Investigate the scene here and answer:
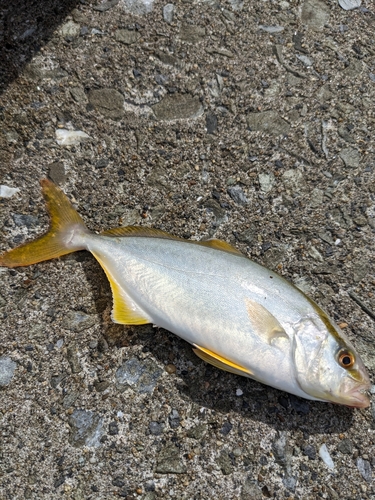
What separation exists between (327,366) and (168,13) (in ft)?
7.33

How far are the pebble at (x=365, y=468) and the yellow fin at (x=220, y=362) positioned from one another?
0.75 meters

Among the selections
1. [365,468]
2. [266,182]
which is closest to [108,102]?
[266,182]

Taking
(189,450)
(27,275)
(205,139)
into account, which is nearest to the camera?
(189,450)

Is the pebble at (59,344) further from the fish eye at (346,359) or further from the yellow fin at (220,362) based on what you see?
the fish eye at (346,359)

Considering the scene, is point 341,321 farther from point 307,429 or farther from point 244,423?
point 244,423

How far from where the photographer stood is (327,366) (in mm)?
2154

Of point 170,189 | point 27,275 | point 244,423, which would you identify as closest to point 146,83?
point 170,189

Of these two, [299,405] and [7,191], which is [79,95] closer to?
[7,191]

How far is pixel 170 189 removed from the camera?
104 inches

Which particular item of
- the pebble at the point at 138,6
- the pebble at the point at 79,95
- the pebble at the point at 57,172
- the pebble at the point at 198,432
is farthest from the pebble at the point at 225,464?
the pebble at the point at 138,6

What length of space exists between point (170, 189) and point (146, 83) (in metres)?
0.67

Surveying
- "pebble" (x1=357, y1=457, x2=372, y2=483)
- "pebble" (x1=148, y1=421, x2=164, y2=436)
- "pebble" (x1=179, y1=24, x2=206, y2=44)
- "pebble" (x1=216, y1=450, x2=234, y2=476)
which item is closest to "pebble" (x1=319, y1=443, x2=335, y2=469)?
"pebble" (x1=357, y1=457, x2=372, y2=483)

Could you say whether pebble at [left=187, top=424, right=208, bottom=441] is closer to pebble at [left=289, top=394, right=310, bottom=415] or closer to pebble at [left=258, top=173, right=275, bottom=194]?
pebble at [left=289, top=394, right=310, bottom=415]

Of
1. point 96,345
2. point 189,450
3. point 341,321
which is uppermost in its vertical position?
point 341,321
